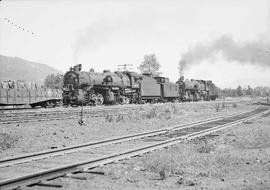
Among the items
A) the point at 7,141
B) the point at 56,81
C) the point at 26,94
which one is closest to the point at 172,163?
the point at 7,141

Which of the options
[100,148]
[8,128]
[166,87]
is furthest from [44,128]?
[166,87]

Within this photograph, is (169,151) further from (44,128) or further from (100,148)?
(44,128)

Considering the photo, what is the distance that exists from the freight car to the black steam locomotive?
1.45 m

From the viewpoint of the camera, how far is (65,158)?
34.0 ft

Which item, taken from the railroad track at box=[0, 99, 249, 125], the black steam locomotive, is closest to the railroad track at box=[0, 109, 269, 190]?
the railroad track at box=[0, 99, 249, 125]

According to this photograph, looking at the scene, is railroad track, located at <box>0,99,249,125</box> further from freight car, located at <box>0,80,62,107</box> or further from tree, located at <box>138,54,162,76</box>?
tree, located at <box>138,54,162,76</box>

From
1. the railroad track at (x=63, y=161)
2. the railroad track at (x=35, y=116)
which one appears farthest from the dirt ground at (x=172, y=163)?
the railroad track at (x=35, y=116)

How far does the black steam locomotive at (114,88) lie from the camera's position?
3405cm

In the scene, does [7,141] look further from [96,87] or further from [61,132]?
[96,87]

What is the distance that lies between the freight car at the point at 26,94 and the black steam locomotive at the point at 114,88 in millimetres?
1450

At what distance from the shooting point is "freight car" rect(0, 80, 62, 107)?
3025 cm

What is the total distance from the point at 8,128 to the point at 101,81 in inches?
811

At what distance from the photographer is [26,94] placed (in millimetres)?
32375

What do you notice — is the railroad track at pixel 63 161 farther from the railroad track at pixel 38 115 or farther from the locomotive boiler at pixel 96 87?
the locomotive boiler at pixel 96 87
